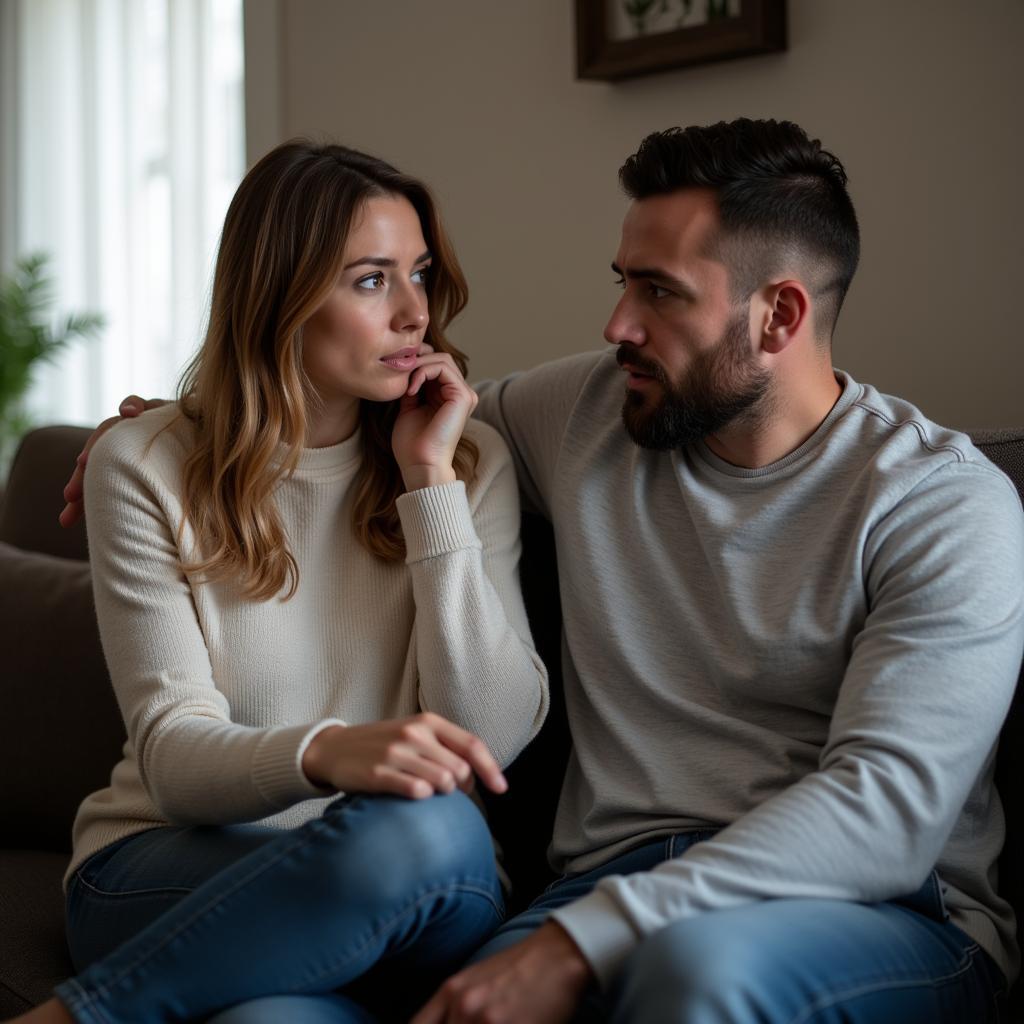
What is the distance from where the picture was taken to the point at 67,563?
2002mm

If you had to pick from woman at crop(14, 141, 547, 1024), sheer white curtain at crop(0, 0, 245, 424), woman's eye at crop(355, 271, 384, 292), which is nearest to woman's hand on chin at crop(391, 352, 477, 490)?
woman at crop(14, 141, 547, 1024)

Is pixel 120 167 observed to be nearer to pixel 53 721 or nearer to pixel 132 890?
pixel 53 721

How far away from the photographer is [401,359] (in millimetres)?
1654

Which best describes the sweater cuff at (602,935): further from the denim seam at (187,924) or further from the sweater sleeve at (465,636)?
the sweater sleeve at (465,636)

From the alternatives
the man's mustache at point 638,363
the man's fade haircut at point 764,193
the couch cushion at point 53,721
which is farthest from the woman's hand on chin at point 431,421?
the couch cushion at point 53,721

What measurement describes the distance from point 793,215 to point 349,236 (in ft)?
1.70

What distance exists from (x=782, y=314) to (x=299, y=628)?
2.21ft

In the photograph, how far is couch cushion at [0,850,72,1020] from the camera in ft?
4.82

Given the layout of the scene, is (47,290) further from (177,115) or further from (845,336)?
Answer: (845,336)

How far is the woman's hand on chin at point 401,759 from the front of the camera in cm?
128

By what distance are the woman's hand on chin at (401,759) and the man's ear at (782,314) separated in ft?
1.93

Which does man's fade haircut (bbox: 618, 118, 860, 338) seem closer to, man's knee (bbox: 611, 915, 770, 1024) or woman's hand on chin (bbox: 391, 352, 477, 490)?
woman's hand on chin (bbox: 391, 352, 477, 490)

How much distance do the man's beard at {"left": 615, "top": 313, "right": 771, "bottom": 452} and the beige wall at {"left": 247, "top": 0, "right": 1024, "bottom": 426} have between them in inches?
20.7

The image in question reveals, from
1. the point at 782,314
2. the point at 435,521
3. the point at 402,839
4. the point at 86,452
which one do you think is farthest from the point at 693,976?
the point at 86,452
